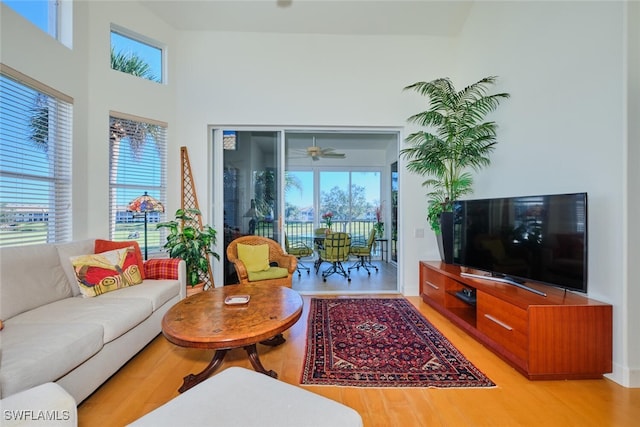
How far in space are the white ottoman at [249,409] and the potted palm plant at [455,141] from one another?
2.89 m

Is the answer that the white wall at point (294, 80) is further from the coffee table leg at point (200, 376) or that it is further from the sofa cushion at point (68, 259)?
the coffee table leg at point (200, 376)

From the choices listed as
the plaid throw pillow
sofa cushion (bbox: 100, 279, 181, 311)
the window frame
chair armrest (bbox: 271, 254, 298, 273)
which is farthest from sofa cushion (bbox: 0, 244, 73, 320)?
the window frame

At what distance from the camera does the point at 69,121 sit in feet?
9.93

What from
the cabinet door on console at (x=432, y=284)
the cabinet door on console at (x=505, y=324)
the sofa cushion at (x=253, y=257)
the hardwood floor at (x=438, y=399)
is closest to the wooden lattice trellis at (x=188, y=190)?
the sofa cushion at (x=253, y=257)

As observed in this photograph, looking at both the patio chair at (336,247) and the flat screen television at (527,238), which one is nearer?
the flat screen television at (527,238)

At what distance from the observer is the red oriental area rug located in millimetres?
1981

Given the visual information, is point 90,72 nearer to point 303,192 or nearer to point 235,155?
point 235,155

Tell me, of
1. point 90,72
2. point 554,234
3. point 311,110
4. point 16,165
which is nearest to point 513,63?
point 554,234

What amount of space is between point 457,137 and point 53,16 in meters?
4.74

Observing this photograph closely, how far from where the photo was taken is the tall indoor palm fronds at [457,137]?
3.29 m

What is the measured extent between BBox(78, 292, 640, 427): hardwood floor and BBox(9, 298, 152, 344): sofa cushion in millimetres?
397

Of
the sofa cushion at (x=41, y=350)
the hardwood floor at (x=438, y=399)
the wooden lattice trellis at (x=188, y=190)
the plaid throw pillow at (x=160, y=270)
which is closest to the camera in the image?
the sofa cushion at (x=41, y=350)

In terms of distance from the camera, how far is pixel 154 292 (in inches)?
98.0

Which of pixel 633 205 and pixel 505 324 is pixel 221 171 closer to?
pixel 505 324
